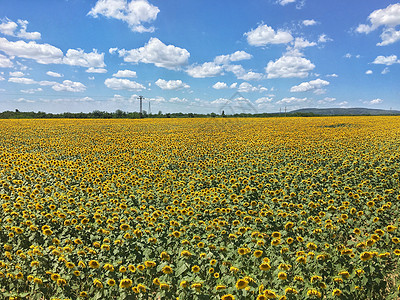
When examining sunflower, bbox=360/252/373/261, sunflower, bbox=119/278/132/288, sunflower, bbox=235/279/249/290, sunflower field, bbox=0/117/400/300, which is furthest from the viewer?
sunflower, bbox=360/252/373/261

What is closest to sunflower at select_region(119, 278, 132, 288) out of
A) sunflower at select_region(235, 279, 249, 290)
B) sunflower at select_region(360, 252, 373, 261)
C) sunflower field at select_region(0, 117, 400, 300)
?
sunflower field at select_region(0, 117, 400, 300)

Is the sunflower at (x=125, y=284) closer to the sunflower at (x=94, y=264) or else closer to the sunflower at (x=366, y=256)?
the sunflower at (x=94, y=264)

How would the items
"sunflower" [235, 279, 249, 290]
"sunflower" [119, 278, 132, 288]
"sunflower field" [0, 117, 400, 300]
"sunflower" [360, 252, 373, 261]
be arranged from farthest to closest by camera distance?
"sunflower" [360, 252, 373, 261] → "sunflower field" [0, 117, 400, 300] → "sunflower" [119, 278, 132, 288] → "sunflower" [235, 279, 249, 290]

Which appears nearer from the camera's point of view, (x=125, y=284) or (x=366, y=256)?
(x=125, y=284)

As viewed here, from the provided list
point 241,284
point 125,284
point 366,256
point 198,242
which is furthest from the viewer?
point 198,242

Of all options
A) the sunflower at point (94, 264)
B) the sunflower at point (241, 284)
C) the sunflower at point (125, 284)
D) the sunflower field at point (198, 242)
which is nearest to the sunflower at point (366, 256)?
the sunflower field at point (198, 242)

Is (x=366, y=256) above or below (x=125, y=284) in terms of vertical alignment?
above

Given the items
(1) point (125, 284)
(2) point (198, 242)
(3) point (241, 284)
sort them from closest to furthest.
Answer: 1. (3) point (241, 284)
2. (1) point (125, 284)
3. (2) point (198, 242)

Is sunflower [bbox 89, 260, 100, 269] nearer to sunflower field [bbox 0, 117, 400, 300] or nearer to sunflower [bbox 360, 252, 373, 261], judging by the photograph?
sunflower field [bbox 0, 117, 400, 300]

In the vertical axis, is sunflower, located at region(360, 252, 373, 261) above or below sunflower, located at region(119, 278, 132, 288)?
above

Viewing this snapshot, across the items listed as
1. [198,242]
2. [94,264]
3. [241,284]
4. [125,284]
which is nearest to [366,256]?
[241,284]

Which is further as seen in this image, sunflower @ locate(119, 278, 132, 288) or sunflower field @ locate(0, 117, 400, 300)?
sunflower field @ locate(0, 117, 400, 300)

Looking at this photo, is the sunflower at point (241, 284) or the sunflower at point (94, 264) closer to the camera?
the sunflower at point (241, 284)

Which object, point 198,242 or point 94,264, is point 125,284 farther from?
point 198,242
